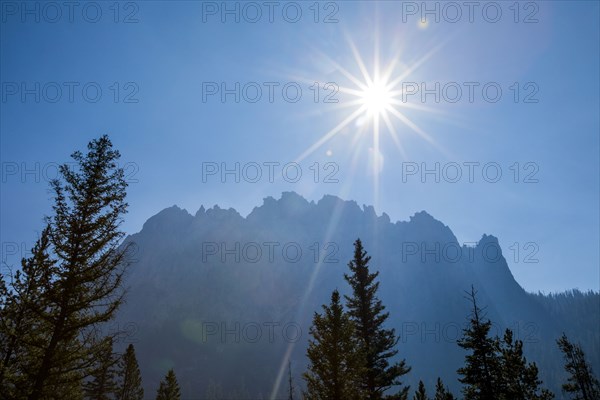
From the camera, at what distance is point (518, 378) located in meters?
21.4

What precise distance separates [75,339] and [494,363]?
23.5 m

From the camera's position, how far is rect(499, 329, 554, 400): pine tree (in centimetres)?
2073

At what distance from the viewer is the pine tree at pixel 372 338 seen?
2209 centimetres

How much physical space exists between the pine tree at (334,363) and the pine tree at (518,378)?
35.5 feet

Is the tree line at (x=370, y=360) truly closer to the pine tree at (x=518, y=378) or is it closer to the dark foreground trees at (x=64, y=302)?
the pine tree at (x=518, y=378)

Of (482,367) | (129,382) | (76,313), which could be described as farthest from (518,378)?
(129,382)

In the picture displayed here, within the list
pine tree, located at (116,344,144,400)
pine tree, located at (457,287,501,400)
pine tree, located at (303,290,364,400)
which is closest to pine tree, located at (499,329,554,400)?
pine tree, located at (457,287,501,400)

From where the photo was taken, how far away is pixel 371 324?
76.7 ft

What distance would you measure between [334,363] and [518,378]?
12793 millimetres

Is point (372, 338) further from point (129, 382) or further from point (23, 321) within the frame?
point (129, 382)

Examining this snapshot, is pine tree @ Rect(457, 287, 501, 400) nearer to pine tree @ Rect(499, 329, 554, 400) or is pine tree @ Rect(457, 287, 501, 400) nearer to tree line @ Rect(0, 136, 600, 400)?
pine tree @ Rect(499, 329, 554, 400)

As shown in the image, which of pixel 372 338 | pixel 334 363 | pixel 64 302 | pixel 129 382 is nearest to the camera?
pixel 64 302

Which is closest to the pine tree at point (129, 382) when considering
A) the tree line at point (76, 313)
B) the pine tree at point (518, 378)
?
the tree line at point (76, 313)

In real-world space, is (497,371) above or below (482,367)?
below
